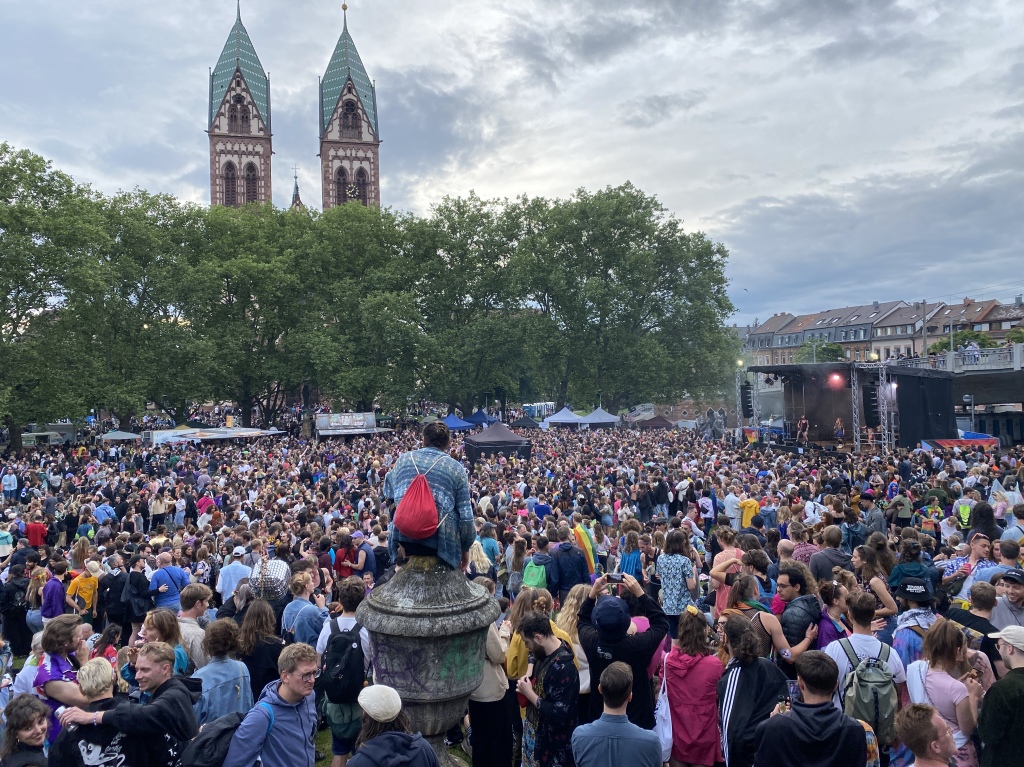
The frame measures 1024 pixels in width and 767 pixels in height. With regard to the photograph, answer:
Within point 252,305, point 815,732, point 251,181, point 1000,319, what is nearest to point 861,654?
point 815,732

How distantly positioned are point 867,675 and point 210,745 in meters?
3.49

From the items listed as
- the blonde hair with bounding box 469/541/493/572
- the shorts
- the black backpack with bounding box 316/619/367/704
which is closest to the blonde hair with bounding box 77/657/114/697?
the black backpack with bounding box 316/619/367/704

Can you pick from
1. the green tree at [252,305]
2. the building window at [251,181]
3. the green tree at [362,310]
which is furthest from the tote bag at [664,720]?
the building window at [251,181]

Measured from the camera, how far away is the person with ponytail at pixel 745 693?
3.79 meters

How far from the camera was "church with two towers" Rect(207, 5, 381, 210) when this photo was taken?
6350 centimetres

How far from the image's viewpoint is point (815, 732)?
10.1 ft

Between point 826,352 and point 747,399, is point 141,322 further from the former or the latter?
point 826,352

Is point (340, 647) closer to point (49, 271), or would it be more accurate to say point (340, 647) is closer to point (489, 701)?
point (489, 701)

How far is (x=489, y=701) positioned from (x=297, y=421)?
1835 inches

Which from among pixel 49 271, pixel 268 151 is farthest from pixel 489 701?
pixel 268 151

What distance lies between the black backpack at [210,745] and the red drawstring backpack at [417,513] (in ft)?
3.90

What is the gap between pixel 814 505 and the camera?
10883 millimetres

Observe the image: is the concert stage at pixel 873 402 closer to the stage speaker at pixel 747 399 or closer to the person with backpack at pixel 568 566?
the stage speaker at pixel 747 399

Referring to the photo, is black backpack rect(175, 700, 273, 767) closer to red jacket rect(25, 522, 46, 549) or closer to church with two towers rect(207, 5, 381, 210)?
red jacket rect(25, 522, 46, 549)
